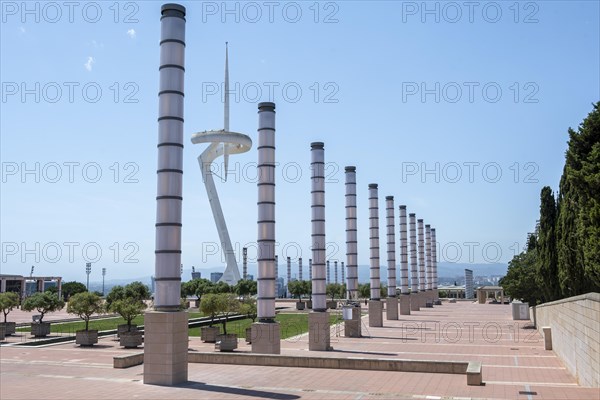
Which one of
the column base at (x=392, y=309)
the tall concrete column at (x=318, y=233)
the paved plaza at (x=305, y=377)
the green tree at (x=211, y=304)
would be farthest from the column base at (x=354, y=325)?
the column base at (x=392, y=309)

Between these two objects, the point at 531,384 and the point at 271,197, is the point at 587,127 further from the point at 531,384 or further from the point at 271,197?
the point at 271,197

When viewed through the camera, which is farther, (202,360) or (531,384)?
(202,360)

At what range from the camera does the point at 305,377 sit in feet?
73.0

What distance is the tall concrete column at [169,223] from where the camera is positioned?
2131 cm

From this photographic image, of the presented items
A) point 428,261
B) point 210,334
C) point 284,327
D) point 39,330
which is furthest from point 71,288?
point 210,334

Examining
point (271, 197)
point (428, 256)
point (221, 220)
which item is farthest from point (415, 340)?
point (221, 220)

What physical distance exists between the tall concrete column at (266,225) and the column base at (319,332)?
3554 mm

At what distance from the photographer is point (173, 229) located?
22750 millimetres

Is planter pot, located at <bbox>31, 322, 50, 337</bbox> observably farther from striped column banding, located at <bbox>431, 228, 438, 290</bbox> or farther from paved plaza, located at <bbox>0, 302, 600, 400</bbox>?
striped column banding, located at <bbox>431, 228, 438, 290</bbox>

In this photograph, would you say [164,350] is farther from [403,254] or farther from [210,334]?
[403,254]

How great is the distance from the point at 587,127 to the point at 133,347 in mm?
26412

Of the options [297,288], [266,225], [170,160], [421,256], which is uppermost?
[170,160]

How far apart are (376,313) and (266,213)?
20.7 meters

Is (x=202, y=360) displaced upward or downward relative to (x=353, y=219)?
downward
